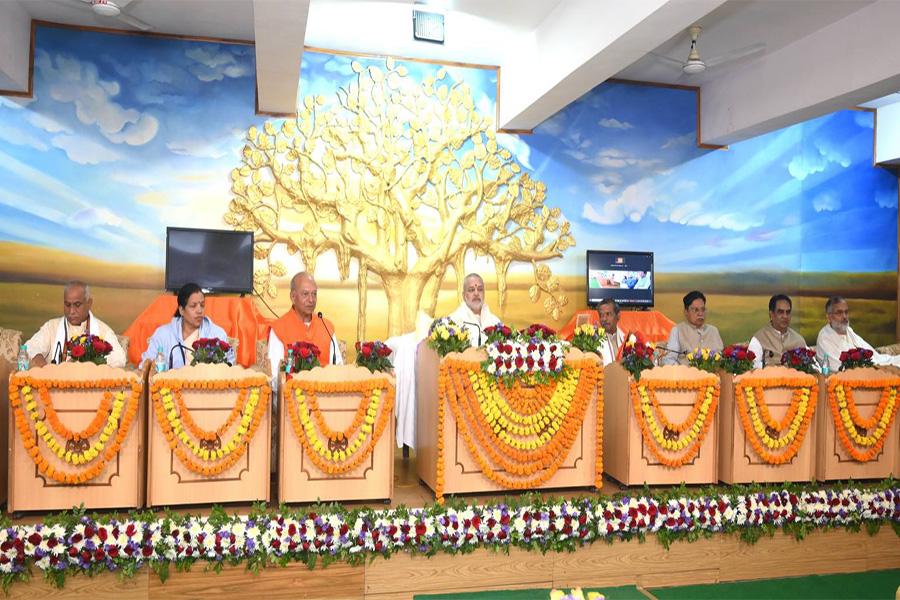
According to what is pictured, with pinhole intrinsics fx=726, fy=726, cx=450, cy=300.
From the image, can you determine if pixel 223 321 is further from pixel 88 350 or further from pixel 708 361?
pixel 708 361

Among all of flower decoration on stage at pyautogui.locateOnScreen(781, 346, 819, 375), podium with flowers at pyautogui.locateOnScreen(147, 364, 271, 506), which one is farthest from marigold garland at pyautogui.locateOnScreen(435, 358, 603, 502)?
flower decoration on stage at pyautogui.locateOnScreen(781, 346, 819, 375)

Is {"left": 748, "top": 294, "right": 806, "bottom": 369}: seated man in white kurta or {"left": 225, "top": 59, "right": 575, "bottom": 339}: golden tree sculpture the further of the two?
{"left": 225, "top": 59, "right": 575, "bottom": 339}: golden tree sculpture

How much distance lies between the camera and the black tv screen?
267 inches

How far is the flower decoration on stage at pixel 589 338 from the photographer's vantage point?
186 inches

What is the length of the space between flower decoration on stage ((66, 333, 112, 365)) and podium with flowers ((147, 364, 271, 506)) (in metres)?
0.32

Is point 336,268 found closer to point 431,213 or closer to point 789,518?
point 431,213

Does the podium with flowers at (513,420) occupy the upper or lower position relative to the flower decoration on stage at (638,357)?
lower

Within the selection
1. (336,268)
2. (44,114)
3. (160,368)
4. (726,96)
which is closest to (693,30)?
(726,96)

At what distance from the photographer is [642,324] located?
8117 millimetres

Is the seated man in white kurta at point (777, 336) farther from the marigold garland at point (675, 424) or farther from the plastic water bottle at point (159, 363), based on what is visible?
the plastic water bottle at point (159, 363)

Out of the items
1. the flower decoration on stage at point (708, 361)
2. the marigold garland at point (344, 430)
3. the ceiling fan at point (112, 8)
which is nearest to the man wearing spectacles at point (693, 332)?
the flower decoration on stage at point (708, 361)

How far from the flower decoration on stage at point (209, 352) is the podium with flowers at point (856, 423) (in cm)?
395

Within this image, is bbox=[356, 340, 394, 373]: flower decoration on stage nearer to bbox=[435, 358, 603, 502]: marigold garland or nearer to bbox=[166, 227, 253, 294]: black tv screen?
bbox=[435, 358, 603, 502]: marigold garland

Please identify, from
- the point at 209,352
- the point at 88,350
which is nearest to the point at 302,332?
the point at 209,352
